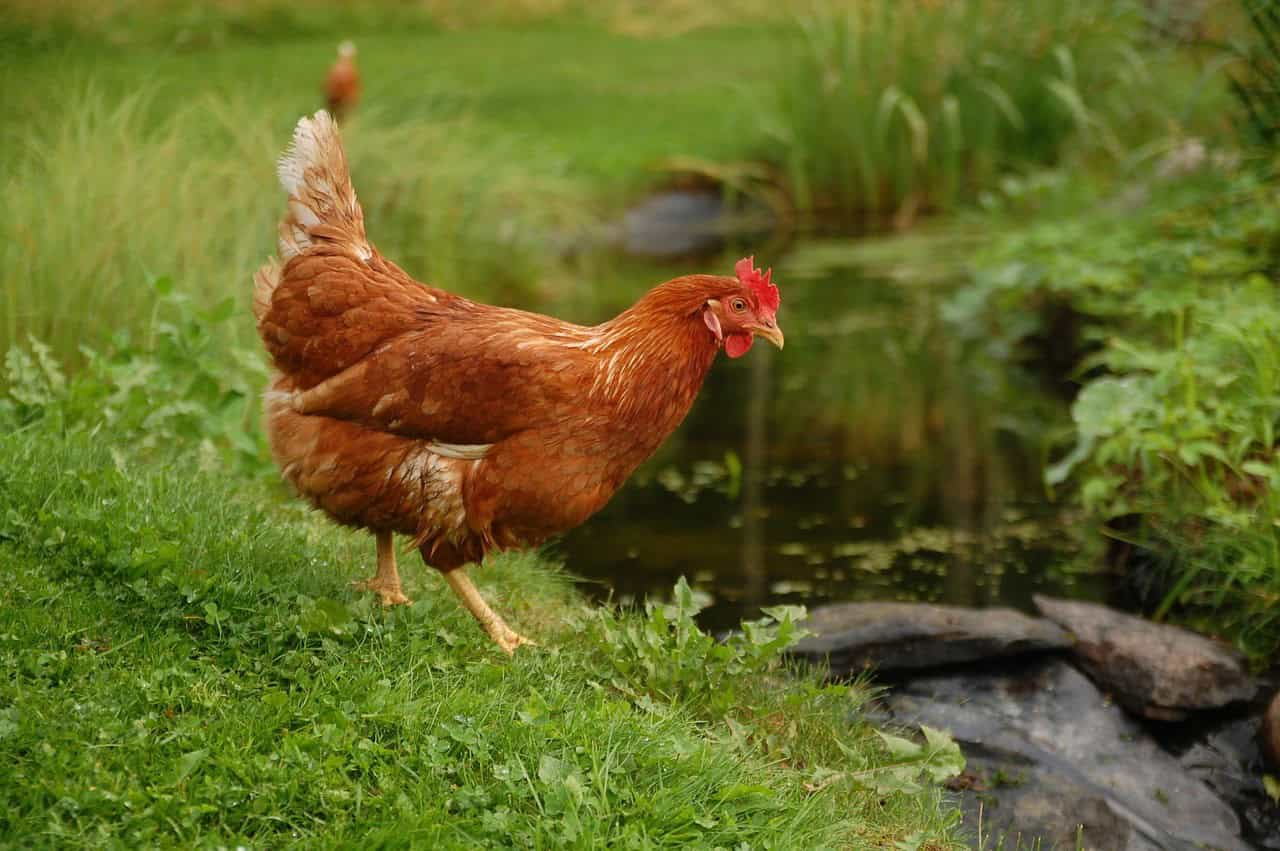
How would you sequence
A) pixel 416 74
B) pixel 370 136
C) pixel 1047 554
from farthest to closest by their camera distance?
pixel 416 74, pixel 370 136, pixel 1047 554

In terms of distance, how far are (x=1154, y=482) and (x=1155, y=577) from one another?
40 centimetres

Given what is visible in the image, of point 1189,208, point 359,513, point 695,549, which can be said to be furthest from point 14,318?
point 1189,208

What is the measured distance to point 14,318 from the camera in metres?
5.83

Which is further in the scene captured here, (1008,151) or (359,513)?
(1008,151)

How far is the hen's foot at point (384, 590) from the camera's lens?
4438 millimetres

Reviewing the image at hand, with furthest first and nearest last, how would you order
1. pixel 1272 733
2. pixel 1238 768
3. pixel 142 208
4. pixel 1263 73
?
pixel 1263 73, pixel 142 208, pixel 1238 768, pixel 1272 733

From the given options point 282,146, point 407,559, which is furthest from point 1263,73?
point 282,146

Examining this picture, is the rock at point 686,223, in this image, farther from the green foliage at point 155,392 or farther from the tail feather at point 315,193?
the tail feather at point 315,193

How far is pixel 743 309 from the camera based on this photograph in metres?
4.20

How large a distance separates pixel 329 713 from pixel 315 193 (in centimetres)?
177

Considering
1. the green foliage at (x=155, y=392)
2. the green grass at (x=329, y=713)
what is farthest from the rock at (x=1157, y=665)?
the green foliage at (x=155, y=392)

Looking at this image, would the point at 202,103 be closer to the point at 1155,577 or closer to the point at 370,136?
the point at 370,136

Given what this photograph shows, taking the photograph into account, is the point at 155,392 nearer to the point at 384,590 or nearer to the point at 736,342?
the point at 384,590

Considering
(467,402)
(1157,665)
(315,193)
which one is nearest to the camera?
(467,402)
